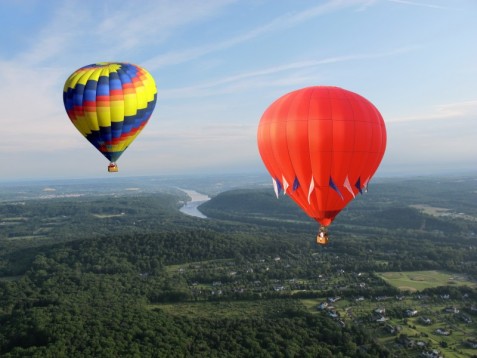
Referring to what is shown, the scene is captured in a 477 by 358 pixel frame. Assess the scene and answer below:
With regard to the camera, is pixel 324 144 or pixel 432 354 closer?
pixel 324 144

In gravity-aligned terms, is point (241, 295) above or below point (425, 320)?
above

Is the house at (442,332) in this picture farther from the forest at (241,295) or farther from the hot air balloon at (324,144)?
the hot air balloon at (324,144)

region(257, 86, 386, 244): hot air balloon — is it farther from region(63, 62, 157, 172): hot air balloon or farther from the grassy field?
the grassy field

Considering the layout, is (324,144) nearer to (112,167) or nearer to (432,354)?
(112,167)

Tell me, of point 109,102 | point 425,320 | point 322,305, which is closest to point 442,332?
point 425,320

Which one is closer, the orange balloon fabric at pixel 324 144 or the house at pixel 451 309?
the orange balloon fabric at pixel 324 144

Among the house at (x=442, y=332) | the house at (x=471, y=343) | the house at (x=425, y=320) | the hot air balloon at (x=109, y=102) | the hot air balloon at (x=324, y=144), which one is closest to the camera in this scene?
the hot air balloon at (x=324, y=144)

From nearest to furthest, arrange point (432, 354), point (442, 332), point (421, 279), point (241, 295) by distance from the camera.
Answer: point (432, 354)
point (442, 332)
point (241, 295)
point (421, 279)

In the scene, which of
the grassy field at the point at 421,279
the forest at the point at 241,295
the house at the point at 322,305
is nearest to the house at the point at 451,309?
the forest at the point at 241,295

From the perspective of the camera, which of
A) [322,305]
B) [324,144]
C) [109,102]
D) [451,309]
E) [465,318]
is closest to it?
[324,144]
